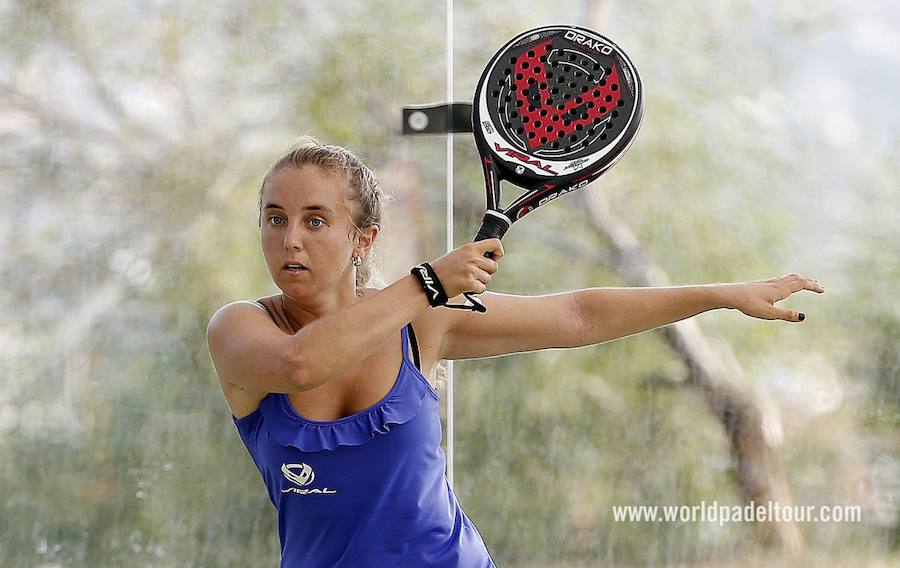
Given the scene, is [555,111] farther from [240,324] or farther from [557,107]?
[240,324]

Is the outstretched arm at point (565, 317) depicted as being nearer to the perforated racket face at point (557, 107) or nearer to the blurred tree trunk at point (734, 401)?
the perforated racket face at point (557, 107)

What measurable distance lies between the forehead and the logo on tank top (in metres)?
0.30

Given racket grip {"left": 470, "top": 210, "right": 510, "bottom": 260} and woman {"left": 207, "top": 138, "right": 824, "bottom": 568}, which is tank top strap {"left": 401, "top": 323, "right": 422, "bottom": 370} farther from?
racket grip {"left": 470, "top": 210, "right": 510, "bottom": 260}

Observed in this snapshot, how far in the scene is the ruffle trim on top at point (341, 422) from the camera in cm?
136

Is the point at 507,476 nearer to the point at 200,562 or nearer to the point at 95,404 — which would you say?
the point at 200,562

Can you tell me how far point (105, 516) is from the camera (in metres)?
2.29

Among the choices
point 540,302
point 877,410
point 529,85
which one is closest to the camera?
point 529,85

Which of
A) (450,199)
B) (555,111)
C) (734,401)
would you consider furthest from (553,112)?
(734,401)

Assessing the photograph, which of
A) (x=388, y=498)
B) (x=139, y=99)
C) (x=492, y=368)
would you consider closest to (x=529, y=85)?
(x=388, y=498)

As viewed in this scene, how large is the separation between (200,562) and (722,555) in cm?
104

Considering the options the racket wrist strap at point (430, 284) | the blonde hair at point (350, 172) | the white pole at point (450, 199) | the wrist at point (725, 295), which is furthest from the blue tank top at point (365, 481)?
the white pole at point (450, 199)

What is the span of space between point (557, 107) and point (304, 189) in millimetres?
315

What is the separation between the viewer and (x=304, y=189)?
4.53 ft

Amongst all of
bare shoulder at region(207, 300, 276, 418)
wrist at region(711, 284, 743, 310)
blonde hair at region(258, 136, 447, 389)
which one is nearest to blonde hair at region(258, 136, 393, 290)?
blonde hair at region(258, 136, 447, 389)
